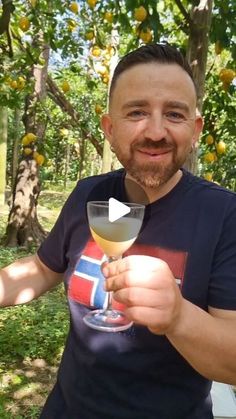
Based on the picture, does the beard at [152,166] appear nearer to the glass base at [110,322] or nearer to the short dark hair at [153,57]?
the short dark hair at [153,57]

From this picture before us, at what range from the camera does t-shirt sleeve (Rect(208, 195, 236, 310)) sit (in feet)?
4.00

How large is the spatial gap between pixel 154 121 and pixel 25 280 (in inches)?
32.9

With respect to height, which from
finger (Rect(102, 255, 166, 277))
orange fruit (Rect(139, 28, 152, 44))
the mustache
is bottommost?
finger (Rect(102, 255, 166, 277))

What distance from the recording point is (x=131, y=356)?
137cm

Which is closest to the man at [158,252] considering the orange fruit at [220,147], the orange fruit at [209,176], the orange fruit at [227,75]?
the orange fruit at [227,75]

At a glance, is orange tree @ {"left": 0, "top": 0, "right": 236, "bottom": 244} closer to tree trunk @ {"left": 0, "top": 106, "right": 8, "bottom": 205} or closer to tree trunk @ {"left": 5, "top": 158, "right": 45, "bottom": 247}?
tree trunk @ {"left": 5, "top": 158, "right": 45, "bottom": 247}

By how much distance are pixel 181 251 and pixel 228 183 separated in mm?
2529

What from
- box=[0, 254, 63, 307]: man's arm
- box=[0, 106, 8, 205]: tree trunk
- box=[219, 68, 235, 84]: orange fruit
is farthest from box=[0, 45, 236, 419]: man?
box=[0, 106, 8, 205]: tree trunk

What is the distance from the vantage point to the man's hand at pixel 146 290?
897 mm

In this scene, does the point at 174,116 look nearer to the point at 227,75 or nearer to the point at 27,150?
the point at 227,75

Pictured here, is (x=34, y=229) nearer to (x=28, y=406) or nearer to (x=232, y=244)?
(x=28, y=406)

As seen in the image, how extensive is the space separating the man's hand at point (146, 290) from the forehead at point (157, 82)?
0.66 metres

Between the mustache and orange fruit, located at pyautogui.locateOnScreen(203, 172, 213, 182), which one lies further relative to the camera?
orange fruit, located at pyautogui.locateOnScreen(203, 172, 213, 182)

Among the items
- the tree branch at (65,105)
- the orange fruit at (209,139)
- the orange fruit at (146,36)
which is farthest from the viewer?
the tree branch at (65,105)
